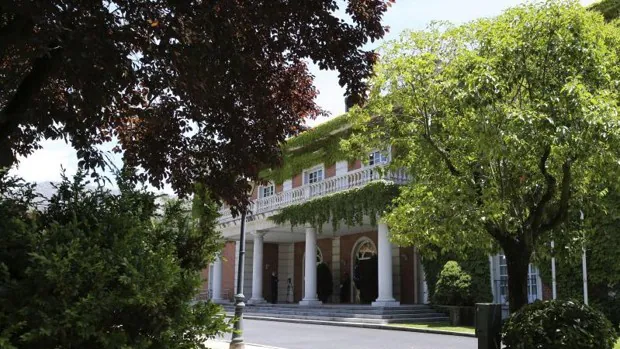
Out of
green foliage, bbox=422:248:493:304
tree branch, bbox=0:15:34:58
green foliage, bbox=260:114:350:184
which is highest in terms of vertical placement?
green foliage, bbox=260:114:350:184

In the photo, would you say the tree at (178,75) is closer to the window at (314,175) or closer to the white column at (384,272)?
the white column at (384,272)

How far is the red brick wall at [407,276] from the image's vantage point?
2500cm

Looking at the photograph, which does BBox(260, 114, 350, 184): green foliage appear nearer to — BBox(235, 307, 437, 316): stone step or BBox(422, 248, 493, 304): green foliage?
BBox(235, 307, 437, 316): stone step

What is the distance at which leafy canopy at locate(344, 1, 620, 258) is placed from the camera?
7.26 meters

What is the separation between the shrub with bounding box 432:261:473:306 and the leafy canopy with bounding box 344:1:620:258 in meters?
8.92

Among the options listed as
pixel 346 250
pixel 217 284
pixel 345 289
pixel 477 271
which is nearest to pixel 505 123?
pixel 477 271

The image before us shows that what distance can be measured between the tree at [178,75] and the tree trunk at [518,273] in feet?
13.3

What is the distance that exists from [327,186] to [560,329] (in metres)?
17.8

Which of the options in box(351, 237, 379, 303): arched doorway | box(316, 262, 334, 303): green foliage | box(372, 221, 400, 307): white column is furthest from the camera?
box(316, 262, 334, 303): green foliage

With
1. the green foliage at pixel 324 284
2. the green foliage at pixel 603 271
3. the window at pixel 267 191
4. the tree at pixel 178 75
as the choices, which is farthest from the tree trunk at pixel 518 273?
the window at pixel 267 191

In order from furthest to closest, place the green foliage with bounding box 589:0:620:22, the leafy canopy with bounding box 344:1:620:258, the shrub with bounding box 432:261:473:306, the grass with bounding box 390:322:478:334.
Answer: the shrub with bounding box 432:261:473:306, the green foliage with bounding box 589:0:620:22, the grass with bounding box 390:322:478:334, the leafy canopy with bounding box 344:1:620:258

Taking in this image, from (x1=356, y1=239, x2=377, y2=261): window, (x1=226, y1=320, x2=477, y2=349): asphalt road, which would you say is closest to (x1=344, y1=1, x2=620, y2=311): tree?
(x1=226, y1=320, x2=477, y2=349): asphalt road

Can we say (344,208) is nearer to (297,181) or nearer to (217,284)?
(297,181)

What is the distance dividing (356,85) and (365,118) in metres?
4.21
